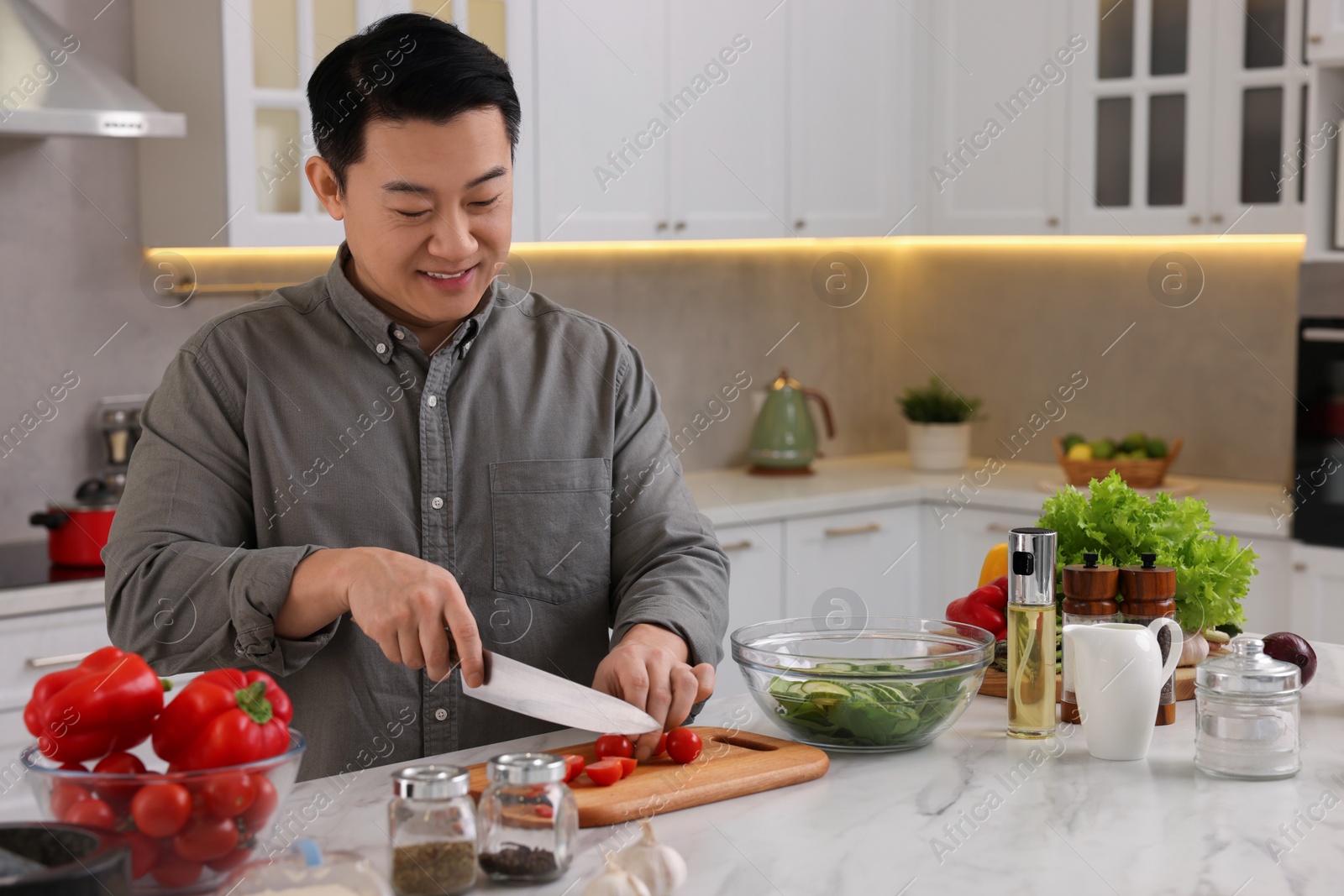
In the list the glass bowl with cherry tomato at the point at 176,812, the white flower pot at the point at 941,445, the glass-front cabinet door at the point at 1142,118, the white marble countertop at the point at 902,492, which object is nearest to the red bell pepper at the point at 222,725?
the glass bowl with cherry tomato at the point at 176,812

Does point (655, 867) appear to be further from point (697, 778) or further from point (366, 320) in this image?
point (366, 320)

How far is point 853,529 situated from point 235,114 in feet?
5.86

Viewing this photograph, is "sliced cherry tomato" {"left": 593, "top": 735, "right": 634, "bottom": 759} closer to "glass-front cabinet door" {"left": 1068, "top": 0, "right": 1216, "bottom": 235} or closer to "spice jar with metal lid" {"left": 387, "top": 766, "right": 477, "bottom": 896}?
"spice jar with metal lid" {"left": 387, "top": 766, "right": 477, "bottom": 896}

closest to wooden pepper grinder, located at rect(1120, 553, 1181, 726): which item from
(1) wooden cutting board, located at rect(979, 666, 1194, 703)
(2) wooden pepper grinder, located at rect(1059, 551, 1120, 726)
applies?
(2) wooden pepper grinder, located at rect(1059, 551, 1120, 726)

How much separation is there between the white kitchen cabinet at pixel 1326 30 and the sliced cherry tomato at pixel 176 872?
3.00 metres

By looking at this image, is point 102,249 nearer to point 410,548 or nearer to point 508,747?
point 410,548

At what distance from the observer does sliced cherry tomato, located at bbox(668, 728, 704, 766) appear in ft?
4.29

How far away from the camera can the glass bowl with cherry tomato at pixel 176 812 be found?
936 mm

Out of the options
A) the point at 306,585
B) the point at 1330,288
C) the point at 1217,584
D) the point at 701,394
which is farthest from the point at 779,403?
the point at 306,585

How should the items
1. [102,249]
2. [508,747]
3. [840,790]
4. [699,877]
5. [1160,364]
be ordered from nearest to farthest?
[699,877], [840,790], [508,747], [102,249], [1160,364]

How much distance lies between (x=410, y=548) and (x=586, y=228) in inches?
71.7

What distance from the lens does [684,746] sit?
1.31m

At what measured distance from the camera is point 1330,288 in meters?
3.16

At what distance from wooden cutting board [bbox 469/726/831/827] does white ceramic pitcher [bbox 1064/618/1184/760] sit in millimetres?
266
